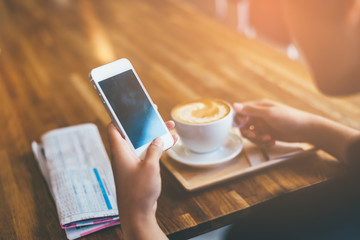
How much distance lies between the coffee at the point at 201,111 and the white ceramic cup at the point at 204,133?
17mm

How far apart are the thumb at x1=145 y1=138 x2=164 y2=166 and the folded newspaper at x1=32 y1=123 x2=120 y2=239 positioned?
15cm

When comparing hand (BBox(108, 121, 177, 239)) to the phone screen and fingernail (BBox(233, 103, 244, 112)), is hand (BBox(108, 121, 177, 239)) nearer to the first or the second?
the phone screen

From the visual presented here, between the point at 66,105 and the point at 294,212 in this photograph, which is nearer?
the point at 294,212

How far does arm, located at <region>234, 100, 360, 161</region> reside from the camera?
86 cm

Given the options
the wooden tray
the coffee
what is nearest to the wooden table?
the wooden tray

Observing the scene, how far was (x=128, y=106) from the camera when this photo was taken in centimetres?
75

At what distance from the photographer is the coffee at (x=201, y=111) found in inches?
33.5

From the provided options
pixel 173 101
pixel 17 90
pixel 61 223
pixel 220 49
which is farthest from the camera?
pixel 220 49

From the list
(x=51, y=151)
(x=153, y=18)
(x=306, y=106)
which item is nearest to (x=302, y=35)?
(x=306, y=106)

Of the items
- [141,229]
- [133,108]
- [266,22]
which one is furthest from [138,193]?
[266,22]

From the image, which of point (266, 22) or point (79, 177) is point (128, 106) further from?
point (266, 22)

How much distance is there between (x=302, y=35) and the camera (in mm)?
1040

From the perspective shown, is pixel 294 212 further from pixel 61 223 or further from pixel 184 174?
pixel 61 223

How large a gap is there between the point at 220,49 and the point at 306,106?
1.85 ft
